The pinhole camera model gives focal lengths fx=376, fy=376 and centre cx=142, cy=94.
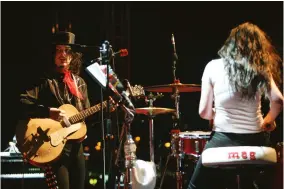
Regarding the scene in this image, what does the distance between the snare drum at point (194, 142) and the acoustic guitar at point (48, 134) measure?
1.29m

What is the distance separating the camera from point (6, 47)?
6.62 metres

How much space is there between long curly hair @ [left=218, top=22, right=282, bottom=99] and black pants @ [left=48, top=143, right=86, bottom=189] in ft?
5.56

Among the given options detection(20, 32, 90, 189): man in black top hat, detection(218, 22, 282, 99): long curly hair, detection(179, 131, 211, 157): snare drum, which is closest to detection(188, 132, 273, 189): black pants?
detection(218, 22, 282, 99): long curly hair

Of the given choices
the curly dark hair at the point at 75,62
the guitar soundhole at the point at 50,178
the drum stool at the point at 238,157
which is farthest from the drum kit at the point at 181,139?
the drum stool at the point at 238,157

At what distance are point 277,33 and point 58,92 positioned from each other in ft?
15.2

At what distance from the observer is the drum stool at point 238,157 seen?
2.50 meters

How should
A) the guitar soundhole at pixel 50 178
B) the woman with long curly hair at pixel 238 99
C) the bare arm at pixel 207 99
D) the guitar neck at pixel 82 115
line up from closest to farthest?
the woman with long curly hair at pixel 238 99 < the bare arm at pixel 207 99 < the guitar soundhole at pixel 50 178 < the guitar neck at pixel 82 115

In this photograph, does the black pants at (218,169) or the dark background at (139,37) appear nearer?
the black pants at (218,169)

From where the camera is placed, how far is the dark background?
21.7 feet

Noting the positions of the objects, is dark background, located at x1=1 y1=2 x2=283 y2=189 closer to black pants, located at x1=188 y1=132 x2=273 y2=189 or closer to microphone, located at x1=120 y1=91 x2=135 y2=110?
microphone, located at x1=120 y1=91 x2=135 y2=110

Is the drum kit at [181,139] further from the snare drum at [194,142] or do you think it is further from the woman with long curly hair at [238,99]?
the woman with long curly hair at [238,99]

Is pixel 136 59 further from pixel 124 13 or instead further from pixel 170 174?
pixel 170 174

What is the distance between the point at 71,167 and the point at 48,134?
0.42 meters

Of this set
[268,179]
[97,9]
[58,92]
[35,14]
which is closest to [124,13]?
[97,9]
